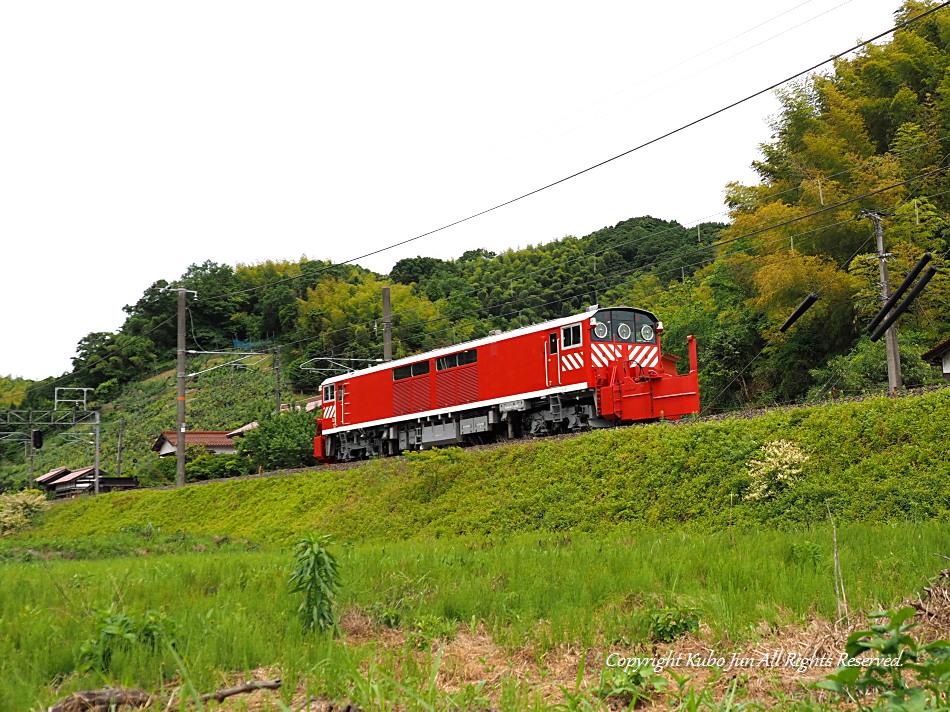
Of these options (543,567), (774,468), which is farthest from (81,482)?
(543,567)

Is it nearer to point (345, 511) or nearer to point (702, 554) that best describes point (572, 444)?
point (345, 511)

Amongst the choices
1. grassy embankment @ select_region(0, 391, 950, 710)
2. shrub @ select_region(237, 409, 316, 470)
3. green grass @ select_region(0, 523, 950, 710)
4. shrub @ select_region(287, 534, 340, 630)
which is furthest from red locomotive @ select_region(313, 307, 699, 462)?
shrub @ select_region(287, 534, 340, 630)

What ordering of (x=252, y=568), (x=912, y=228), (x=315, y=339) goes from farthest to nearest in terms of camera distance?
(x=315, y=339) → (x=912, y=228) → (x=252, y=568)

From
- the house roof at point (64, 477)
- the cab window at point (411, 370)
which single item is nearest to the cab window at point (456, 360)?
the cab window at point (411, 370)

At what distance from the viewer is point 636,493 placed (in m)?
14.5

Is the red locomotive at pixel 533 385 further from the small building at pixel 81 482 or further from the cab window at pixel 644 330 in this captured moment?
the small building at pixel 81 482

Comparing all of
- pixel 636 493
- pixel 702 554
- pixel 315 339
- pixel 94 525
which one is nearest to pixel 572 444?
pixel 636 493

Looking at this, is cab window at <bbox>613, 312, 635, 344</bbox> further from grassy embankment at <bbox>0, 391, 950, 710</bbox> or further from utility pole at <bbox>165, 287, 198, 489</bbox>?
utility pole at <bbox>165, 287, 198, 489</bbox>

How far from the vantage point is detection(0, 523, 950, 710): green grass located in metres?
5.32

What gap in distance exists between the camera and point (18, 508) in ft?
111

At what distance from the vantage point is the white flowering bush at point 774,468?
12516 mm

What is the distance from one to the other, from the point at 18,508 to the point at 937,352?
1373 inches

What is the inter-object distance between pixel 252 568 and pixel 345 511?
10.7 m

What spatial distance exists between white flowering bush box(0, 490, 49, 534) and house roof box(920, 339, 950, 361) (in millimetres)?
33830
